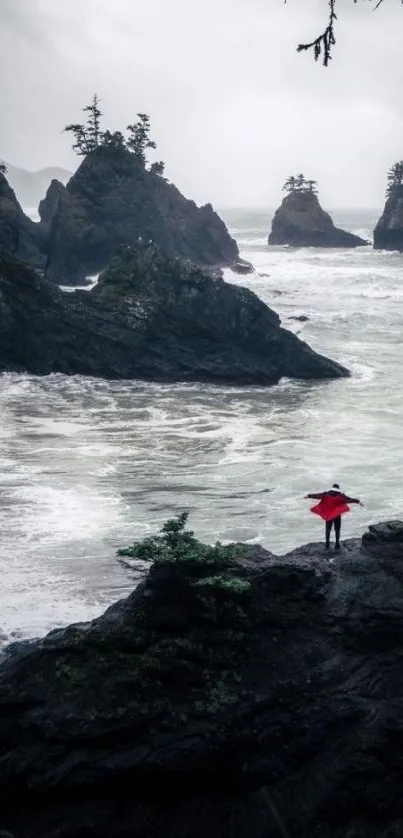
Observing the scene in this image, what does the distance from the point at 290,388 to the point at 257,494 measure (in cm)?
1561

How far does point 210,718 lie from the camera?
8656 millimetres

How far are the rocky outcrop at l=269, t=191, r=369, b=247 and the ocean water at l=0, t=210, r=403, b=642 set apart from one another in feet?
205

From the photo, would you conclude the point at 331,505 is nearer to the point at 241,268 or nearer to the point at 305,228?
the point at 241,268

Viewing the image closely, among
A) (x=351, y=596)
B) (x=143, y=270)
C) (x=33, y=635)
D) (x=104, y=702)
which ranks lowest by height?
Result: (x=33, y=635)

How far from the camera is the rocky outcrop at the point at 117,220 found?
6225cm

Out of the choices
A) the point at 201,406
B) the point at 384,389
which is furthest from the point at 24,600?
the point at 384,389

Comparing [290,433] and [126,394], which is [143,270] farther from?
[290,433]

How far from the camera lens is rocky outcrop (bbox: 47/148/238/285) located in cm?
6225

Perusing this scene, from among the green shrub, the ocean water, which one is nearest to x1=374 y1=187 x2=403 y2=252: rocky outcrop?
the ocean water

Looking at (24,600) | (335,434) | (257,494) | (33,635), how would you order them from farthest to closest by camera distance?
(335,434)
(257,494)
(24,600)
(33,635)

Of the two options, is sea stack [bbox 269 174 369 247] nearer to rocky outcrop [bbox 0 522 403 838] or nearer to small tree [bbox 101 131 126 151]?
small tree [bbox 101 131 126 151]

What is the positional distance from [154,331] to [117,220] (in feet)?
105

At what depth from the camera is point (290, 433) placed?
1077 inches

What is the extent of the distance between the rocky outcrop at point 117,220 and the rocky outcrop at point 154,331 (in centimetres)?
2447
